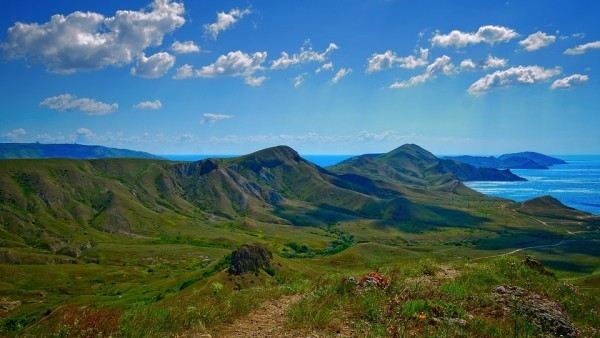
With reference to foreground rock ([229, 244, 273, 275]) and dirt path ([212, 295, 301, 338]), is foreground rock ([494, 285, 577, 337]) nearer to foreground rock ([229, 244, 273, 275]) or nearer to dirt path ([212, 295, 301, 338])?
dirt path ([212, 295, 301, 338])

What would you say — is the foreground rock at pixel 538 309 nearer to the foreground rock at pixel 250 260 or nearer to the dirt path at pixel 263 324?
the dirt path at pixel 263 324

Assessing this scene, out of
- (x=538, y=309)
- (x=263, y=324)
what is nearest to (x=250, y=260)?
(x=263, y=324)

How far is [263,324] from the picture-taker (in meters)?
16.2

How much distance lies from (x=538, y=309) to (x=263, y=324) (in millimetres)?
10228

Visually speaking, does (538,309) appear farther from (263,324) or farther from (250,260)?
(250,260)

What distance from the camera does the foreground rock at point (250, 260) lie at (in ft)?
274

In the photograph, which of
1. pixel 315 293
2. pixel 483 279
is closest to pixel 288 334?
pixel 315 293

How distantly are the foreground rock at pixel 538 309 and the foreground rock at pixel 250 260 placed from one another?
66878 millimetres

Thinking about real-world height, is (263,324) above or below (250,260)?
above

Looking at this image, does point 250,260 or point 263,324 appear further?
point 250,260

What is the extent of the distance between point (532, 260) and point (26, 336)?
79.9 feet

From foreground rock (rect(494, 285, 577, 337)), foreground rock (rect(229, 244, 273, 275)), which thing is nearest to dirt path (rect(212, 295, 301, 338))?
foreground rock (rect(494, 285, 577, 337))

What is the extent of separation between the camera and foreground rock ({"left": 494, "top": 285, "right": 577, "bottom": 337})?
15641 mm

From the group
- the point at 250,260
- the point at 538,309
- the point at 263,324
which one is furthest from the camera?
the point at 250,260
